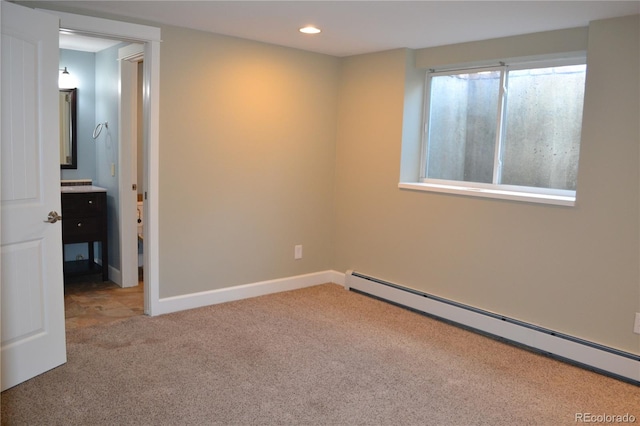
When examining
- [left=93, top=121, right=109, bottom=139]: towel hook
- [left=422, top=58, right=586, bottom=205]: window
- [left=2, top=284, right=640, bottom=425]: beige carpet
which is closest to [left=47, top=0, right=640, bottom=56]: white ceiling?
[left=422, top=58, right=586, bottom=205]: window

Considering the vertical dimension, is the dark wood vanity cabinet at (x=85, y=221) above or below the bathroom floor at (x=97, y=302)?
above

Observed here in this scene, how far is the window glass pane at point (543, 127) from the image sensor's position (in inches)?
143

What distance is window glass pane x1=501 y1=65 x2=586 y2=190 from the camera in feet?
11.9

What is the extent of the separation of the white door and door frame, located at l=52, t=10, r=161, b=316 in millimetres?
637

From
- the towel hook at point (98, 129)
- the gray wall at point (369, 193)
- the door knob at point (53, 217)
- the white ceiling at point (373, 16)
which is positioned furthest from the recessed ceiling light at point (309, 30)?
the towel hook at point (98, 129)

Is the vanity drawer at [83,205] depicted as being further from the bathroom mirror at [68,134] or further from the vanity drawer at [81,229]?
the bathroom mirror at [68,134]

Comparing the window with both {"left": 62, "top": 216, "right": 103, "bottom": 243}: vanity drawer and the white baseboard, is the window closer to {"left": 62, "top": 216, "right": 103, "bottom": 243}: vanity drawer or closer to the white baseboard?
the white baseboard

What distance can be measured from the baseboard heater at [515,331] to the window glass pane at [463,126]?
101 centimetres

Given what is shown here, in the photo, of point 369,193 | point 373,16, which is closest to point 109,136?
point 369,193

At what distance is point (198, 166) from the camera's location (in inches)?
160

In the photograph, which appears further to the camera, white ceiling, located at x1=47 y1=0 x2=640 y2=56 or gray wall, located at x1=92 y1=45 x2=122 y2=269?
gray wall, located at x1=92 y1=45 x2=122 y2=269

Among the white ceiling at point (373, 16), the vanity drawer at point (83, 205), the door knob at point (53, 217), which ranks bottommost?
the vanity drawer at point (83, 205)

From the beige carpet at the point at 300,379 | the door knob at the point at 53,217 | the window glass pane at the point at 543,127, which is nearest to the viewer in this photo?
the beige carpet at the point at 300,379

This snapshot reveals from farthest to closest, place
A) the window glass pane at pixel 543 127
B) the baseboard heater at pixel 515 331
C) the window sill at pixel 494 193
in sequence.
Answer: the window glass pane at pixel 543 127, the window sill at pixel 494 193, the baseboard heater at pixel 515 331
